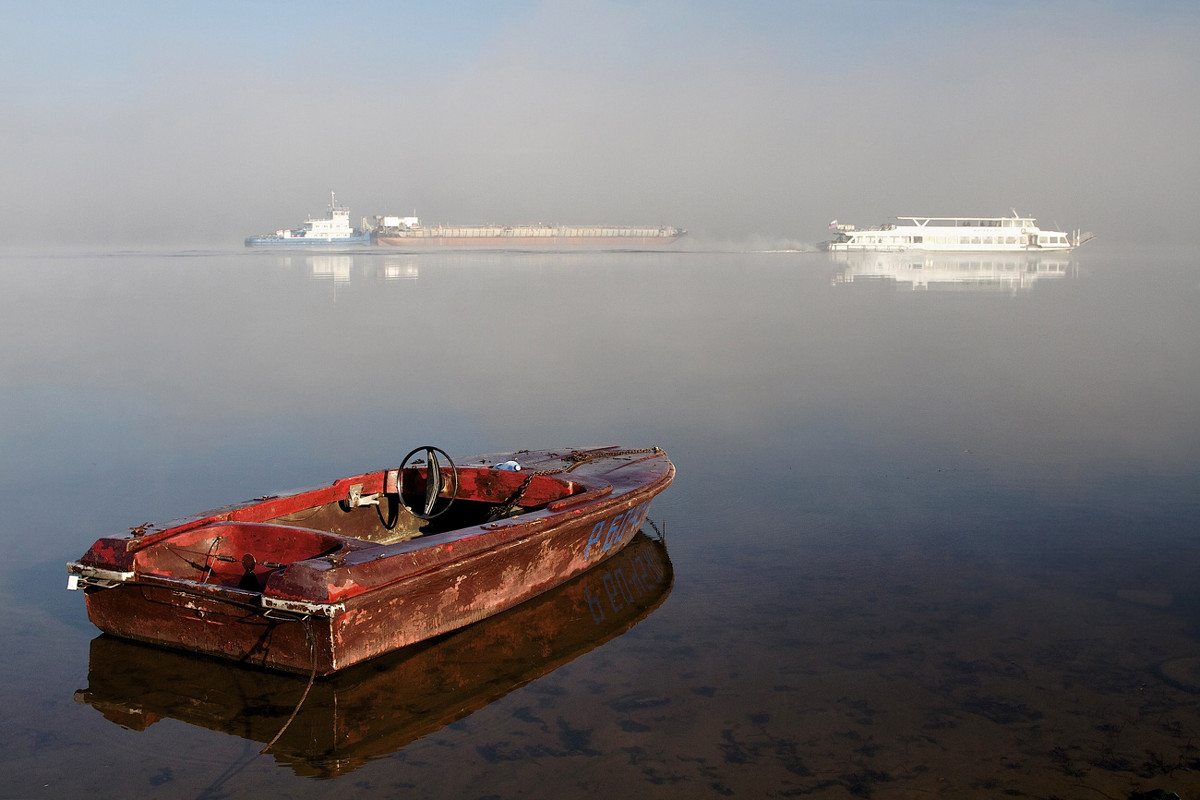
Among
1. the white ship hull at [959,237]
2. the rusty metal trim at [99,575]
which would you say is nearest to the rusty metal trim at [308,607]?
the rusty metal trim at [99,575]

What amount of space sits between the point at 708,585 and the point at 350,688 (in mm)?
2777

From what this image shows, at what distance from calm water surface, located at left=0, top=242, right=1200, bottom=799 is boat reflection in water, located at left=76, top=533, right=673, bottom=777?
0.9 inches

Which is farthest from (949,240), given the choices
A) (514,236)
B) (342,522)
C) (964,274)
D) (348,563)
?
(348,563)

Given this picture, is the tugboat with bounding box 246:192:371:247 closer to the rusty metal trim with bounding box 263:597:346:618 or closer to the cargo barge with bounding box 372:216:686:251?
the cargo barge with bounding box 372:216:686:251

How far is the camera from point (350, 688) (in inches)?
223

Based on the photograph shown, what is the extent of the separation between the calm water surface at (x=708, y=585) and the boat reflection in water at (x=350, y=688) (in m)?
0.02

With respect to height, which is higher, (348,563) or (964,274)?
(964,274)

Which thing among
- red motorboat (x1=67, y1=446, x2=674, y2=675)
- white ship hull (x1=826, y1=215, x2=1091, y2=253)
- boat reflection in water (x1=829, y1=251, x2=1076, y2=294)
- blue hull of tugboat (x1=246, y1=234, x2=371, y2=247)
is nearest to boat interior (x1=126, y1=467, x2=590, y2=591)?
red motorboat (x1=67, y1=446, x2=674, y2=675)

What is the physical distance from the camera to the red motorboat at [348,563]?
558cm

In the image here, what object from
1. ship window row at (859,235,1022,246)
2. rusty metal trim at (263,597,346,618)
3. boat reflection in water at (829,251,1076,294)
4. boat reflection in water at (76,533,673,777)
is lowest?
boat reflection in water at (76,533,673,777)

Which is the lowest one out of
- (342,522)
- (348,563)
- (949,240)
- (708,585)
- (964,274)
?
(708,585)

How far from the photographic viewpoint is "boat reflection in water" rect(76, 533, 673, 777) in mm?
5184

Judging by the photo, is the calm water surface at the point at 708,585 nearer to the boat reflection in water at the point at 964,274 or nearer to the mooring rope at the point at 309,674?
the mooring rope at the point at 309,674

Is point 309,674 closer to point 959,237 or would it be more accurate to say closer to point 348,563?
point 348,563
